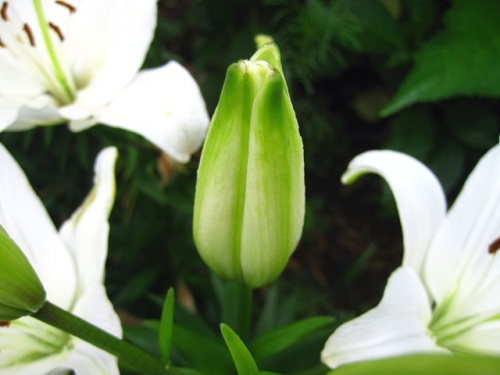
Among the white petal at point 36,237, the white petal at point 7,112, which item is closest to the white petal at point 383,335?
the white petal at point 36,237

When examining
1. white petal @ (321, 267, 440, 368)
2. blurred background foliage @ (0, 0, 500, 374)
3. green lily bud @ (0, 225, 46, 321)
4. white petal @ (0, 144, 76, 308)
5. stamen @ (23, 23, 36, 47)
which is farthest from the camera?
blurred background foliage @ (0, 0, 500, 374)

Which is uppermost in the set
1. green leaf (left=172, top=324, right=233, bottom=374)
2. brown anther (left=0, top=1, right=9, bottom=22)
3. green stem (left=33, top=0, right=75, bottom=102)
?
brown anther (left=0, top=1, right=9, bottom=22)

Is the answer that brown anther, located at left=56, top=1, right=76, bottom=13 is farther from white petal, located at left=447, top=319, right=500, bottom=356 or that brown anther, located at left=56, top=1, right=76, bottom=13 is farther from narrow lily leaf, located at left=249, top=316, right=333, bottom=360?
white petal, located at left=447, top=319, right=500, bottom=356

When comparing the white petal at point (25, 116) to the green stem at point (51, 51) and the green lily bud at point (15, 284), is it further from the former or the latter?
the green lily bud at point (15, 284)

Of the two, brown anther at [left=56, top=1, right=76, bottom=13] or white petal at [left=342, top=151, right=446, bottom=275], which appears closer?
white petal at [left=342, top=151, right=446, bottom=275]

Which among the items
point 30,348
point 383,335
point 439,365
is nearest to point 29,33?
point 30,348

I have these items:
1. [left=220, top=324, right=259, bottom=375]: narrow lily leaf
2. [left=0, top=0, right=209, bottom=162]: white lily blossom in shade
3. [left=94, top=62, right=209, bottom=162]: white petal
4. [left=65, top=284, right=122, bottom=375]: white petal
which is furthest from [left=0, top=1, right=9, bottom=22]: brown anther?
[left=220, top=324, right=259, bottom=375]: narrow lily leaf
